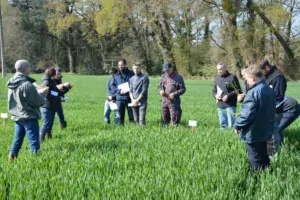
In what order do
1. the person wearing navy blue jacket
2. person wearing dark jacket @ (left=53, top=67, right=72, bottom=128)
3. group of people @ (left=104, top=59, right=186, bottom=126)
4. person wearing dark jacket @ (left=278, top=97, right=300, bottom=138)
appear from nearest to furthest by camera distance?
person wearing dark jacket @ (left=278, top=97, right=300, bottom=138)
person wearing dark jacket @ (left=53, top=67, right=72, bottom=128)
group of people @ (left=104, top=59, right=186, bottom=126)
the person wearing navy blue jacket

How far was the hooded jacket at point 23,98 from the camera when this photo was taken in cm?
493

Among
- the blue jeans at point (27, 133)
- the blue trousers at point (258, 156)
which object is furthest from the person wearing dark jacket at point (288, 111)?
the blue jeans at point (27, 133)

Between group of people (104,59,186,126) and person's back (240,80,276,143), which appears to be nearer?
person's back (240,80,276,143)

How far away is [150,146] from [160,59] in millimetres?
41446

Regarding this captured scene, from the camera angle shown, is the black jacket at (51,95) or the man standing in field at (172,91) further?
the man standing in field at (172,91)

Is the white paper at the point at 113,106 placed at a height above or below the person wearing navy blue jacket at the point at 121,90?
below

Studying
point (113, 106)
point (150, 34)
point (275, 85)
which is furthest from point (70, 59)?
point (275, 85)

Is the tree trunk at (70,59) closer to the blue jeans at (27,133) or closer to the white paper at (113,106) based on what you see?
the white paper at (113,106)

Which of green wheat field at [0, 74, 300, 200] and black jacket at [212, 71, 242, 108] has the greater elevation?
black jacket at [212, 71, 242, 108]

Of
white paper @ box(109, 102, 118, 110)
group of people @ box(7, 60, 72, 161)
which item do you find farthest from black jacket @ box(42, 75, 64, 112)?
white paper @ box(109, 102, 118, 110)

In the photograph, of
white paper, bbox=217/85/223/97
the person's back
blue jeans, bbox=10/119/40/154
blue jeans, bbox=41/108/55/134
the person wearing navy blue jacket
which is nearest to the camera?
the person's back

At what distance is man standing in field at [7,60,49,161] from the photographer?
16.2ft

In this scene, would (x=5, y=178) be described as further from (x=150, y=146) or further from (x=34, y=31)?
(x=34, y=31)

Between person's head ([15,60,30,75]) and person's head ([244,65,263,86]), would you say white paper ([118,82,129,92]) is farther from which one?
person's head ([244,65,263,86])
